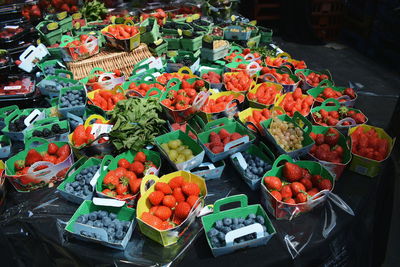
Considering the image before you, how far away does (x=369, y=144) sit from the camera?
2.36 m

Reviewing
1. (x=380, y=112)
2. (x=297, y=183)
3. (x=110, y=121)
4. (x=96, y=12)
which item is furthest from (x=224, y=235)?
(x=96, y=12)

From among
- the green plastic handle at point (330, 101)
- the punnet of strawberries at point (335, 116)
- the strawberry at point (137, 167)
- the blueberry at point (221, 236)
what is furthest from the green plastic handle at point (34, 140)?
the green plastic handle at point (330, 101)

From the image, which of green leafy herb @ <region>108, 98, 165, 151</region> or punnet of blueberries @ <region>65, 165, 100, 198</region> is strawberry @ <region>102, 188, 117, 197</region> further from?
green leafy herb @ <region>108, 98, 165, 151</region>

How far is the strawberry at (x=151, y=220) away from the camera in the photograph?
179cm

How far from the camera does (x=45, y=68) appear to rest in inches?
151

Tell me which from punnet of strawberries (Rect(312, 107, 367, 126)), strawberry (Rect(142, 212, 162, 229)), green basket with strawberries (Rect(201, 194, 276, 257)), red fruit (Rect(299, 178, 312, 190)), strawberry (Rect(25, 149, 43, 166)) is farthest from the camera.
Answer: punnet of strawberries (Rect(312, 107, 367, 126))

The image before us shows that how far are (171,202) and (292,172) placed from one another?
85cm

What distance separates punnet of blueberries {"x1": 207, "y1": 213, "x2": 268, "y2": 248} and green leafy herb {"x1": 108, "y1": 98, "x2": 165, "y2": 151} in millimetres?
963

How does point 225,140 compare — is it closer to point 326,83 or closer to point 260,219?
point 260,219

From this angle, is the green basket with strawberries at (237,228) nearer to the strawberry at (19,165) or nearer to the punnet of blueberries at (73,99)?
the strawberry at (19,165)

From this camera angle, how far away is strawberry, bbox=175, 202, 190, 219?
185 centimetres

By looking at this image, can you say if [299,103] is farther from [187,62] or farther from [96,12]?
[96,12]

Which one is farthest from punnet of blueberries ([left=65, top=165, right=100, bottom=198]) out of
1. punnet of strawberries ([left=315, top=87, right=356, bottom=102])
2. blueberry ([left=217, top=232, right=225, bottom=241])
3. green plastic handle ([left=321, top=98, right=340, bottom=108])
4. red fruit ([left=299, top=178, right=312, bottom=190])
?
punnet of strawberries ([left=315, top=87, right=356, bottom=102])

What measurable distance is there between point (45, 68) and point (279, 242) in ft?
11.5
